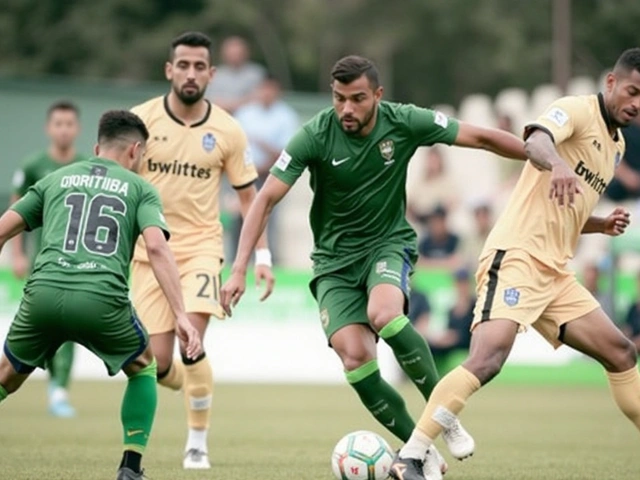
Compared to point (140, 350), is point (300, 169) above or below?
above

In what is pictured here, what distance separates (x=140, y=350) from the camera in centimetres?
955

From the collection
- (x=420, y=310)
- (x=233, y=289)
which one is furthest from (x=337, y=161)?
(x=420, y=310)

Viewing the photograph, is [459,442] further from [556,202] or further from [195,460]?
[195,460]

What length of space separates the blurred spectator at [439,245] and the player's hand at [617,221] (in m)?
11.9

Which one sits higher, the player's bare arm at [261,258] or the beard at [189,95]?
the beard at [189,95]

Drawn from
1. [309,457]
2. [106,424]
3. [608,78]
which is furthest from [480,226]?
[608,78]

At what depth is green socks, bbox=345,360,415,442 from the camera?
34.8 feet

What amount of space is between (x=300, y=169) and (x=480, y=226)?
12.5m

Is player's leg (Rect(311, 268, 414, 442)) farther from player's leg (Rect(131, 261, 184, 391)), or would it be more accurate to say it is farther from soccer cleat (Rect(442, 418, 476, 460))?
player's leg (Rect(131, 261, 184, 391))

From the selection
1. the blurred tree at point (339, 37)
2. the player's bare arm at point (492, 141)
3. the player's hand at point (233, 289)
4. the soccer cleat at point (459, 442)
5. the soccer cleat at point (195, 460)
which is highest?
the blurred tree at point (339, 37)

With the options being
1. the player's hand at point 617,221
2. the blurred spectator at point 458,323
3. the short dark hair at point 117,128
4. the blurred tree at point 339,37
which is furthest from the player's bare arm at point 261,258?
the blurred tree at point 339,37

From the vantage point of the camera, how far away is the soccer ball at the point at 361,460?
396 inches

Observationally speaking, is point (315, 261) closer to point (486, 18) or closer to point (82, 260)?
point (82, 260)

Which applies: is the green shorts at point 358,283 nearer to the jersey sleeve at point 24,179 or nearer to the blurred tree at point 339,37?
the jersey sleeve at point 24,179
